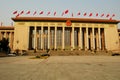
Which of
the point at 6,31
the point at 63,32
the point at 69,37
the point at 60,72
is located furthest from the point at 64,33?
the point at 60,72

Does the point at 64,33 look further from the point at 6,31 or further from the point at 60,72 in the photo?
the point at 60,72

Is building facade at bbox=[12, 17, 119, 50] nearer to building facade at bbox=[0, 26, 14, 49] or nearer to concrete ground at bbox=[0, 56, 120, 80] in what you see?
building facade at bbox=[0, 26, 14, 49]

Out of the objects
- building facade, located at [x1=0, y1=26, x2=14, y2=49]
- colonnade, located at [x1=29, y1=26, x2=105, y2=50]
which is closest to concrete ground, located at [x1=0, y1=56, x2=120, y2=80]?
colonnade, located at [x1=29, y1=26, x2=105, y2=50]

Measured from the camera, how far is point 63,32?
182 feet

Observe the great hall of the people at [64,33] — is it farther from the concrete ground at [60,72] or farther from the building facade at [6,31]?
the concrete ground at [60,72]

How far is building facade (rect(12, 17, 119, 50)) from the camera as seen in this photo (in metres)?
54.7

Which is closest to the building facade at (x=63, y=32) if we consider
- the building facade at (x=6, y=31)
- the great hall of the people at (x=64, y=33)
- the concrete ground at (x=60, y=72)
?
the great hall of the people at (x=64, y=33)

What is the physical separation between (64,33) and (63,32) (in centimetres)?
174

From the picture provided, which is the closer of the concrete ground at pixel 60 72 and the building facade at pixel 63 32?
the concrete ground at pixel 60 72

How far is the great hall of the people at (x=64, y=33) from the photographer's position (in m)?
54.7

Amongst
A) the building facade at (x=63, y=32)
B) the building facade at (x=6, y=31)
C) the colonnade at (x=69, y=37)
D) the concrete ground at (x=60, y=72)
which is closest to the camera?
the concrete ground at (x=60, y=72)

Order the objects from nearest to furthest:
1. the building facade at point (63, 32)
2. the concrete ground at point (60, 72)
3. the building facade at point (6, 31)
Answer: the concrete ground at point (60, 72), the building facade at point (63, 32), the building facade at point (6, 31)

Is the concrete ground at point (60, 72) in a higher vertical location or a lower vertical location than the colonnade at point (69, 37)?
lower

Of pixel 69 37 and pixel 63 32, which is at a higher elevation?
pixel 63 32
